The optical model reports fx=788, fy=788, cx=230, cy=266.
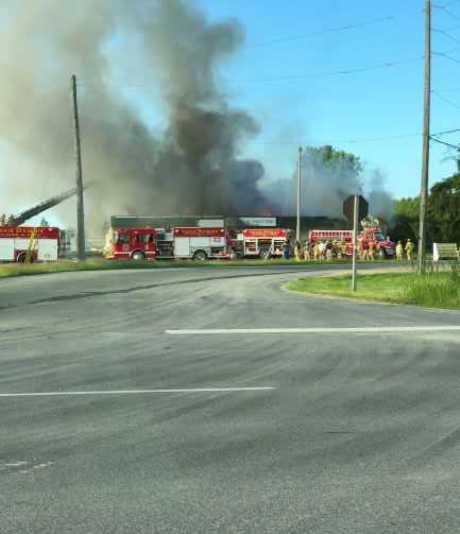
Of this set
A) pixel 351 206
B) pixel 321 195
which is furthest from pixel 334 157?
pixel 351 206

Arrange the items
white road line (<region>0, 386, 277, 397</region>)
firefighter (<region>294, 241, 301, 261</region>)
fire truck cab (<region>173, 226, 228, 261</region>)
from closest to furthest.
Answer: white road line (<region>0, 386, 277, 397</region>), firefighter (<region>294, 241, 301, 261</region>), fire truck cab (<region>173, 226, 228, 261</region>)

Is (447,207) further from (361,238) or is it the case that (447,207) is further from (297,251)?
(297,251)

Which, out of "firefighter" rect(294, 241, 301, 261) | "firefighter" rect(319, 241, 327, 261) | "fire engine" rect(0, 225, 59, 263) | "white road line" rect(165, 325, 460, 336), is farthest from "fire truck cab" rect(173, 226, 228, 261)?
"white road line" rect(165, 325, 460, 336)

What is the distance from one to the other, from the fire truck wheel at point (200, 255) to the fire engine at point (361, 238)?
856 cm

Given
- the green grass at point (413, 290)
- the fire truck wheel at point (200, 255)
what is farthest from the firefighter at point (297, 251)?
the green grass at point (413, 290)

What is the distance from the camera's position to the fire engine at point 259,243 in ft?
192

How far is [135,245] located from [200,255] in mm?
4675

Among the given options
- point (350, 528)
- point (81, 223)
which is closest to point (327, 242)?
point (81, 223)

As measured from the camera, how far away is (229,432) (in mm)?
5824

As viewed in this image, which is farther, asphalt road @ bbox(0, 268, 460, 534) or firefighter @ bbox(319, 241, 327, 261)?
firefighter @ bbox(319, 241, 327, 261)

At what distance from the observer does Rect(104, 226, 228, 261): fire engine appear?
55.8m

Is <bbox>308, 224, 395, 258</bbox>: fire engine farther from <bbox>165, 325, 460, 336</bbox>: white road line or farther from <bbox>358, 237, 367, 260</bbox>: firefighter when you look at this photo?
<bbox>165, 325, 460, 336</bbox>: white road line

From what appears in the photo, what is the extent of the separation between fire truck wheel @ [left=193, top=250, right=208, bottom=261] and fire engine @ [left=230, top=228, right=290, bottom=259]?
8.88 feet

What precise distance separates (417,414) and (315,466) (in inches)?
72.1
